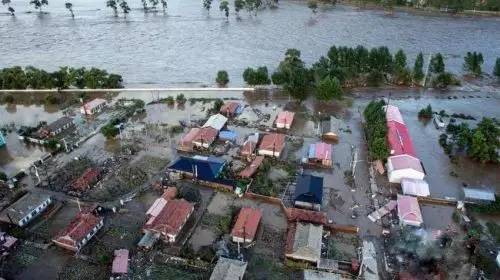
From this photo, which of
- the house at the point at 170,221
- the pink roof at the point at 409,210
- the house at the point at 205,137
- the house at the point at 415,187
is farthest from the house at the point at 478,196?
the house at the point at 205,137

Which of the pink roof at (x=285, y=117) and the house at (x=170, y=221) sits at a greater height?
the pink roof at (x=285, y=117)

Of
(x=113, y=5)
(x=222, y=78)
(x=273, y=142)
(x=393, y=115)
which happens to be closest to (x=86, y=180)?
(x=273, y=142)

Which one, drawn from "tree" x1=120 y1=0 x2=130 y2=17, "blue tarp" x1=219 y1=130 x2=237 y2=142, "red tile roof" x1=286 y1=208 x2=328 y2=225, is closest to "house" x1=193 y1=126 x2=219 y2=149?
"blue tarp" x1=219 y1=130 x2=237 y2=142

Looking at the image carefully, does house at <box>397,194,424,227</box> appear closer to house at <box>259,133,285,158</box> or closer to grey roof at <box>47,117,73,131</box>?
house at <box>259,133,285,158</box>

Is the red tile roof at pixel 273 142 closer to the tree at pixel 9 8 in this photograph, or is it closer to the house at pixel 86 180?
the house at pixel 86 180

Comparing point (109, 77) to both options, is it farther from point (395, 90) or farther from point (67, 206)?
point (395, 90)
